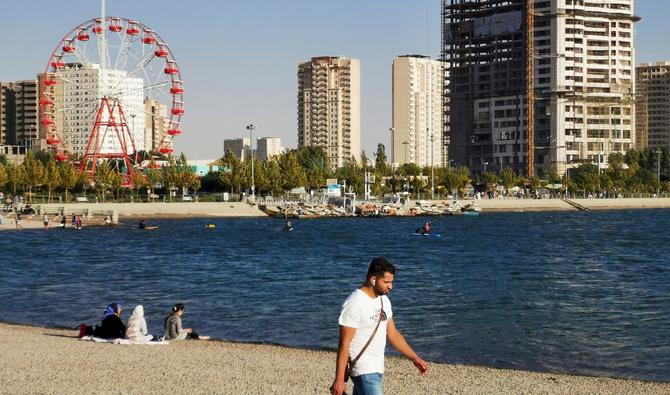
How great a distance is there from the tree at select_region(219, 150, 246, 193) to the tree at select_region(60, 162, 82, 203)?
2287 cm

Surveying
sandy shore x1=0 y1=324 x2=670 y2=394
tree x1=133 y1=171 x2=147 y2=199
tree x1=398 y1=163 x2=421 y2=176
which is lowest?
sandy shore x1=0 y1=324 x2=670 y2=394

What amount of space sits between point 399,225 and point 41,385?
309 feet

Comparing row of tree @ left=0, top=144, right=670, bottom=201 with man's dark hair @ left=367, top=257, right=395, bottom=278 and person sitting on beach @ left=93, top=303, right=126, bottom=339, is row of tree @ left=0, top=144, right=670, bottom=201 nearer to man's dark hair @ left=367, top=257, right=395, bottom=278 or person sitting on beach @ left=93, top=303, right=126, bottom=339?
person sitting on beach @ left=93, top=303, right=126, bottom=339

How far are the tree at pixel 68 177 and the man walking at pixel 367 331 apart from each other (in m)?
117

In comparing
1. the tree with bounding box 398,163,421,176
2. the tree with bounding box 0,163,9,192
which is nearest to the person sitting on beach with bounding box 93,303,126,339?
the tree with bounding box 0,163,9,192

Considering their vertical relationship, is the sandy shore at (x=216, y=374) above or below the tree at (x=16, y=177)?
below

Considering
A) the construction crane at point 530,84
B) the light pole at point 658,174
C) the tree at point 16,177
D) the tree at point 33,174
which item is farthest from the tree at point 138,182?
the light pole at point 658,174

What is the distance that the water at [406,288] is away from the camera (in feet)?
90.1

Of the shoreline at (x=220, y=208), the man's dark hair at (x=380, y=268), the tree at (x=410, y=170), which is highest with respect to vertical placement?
the tree at (x=410, y=170)

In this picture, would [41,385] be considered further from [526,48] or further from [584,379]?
[526,48]

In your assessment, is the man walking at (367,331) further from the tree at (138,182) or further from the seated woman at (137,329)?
the tree at (138,182)

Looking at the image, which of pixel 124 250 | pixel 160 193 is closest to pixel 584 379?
pixel 124 250

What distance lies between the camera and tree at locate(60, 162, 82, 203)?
407 feet

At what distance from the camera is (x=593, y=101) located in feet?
656
